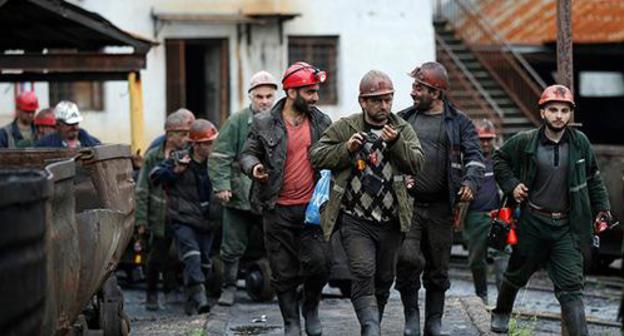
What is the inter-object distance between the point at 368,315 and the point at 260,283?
5.27m

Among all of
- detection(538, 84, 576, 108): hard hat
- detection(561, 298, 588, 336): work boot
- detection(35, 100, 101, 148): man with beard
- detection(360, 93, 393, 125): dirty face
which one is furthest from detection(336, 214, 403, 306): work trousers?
detection(35, 100, 101, 148): man with beard

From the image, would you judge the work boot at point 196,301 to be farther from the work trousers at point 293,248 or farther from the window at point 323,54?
the window at point 323,54

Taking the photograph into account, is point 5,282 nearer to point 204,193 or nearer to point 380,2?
point 204,193

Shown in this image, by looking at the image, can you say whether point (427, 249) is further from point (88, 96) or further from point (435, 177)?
point (88, 96)

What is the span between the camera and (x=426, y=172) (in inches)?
479

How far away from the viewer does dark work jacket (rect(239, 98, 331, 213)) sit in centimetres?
1196

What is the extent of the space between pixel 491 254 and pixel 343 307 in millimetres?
3270

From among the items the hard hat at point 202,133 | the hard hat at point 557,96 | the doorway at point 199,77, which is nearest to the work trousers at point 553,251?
the hard hat at point 557,96

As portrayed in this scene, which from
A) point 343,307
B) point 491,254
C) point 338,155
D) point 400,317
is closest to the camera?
point 338,155

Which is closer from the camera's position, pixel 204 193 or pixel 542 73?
pixel 204 193

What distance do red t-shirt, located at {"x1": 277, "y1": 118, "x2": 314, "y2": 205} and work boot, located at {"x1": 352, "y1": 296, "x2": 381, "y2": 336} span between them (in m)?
1.07

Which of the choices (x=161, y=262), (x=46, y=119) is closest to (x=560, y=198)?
(x=161, y=262)

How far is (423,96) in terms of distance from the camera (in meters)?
12.2

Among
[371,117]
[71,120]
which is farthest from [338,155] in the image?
[71,120]
